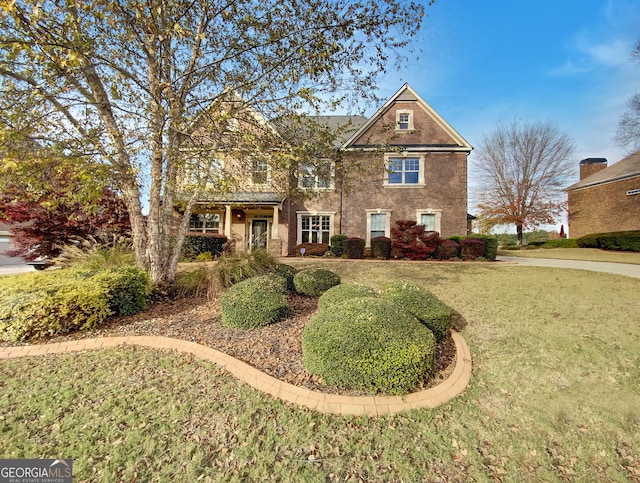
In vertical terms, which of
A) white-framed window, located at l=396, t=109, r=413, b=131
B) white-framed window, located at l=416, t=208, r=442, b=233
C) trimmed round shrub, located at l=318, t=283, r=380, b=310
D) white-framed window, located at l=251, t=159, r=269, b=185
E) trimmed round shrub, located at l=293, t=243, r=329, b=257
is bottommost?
trimmed round shrub, located at l=318, t=283, r=380, b=310

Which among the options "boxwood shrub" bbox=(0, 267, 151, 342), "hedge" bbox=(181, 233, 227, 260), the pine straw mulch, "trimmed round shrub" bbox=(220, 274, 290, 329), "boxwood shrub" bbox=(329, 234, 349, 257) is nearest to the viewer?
the pine straw mulch

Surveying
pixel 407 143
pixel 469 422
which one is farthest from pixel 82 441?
pixel 407 143

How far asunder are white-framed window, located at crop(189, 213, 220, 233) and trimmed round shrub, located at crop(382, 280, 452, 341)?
13182 millimetres

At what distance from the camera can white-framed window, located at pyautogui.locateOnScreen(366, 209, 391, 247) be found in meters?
14.8

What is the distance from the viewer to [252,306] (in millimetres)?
4172

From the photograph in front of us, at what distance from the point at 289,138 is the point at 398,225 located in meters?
8.95

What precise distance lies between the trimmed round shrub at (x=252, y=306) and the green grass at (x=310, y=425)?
942 mm

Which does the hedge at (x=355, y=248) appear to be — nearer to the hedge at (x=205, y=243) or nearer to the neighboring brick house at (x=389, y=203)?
the neighboring brick house at (x=389, y=203)

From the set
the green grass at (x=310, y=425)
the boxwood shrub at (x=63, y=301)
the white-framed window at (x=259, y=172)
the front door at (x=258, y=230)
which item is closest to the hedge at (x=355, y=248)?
the front door at (x=258, y=230)

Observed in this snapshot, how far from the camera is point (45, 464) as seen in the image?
194 cm

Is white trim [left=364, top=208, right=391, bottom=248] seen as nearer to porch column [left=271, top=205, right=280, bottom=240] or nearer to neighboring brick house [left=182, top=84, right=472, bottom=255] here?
neighboring brick house [left=182, top=84, right=472, bottom=255]

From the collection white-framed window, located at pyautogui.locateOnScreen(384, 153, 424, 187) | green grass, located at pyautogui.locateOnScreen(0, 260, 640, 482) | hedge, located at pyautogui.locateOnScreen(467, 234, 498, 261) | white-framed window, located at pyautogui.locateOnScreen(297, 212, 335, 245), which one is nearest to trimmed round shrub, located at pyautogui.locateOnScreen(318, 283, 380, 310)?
green grass, located at pyautogui.locateOnScreen(0, 260, 640, 482)

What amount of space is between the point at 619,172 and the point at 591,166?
199 inches

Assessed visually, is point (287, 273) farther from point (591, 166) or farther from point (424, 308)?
point (591, 166)
